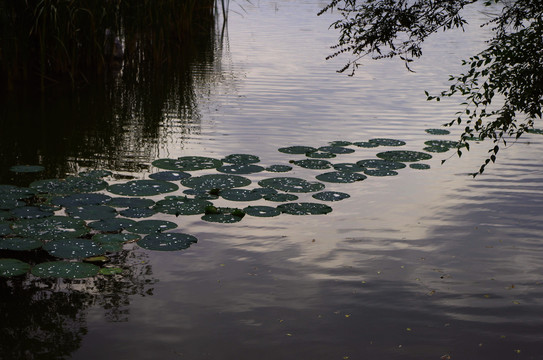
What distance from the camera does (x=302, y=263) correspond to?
14.9ft

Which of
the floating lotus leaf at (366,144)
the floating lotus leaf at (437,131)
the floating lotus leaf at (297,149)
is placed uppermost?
the floating lotus leaf at (437,131)

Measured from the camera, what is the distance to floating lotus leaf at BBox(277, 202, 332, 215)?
547 centimetres

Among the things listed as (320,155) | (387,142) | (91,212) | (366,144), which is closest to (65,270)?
(91,212)

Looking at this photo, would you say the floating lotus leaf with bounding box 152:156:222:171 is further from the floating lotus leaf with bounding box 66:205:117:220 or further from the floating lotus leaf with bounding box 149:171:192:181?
the floating lotus leaf with bounding box 66:205:117:220

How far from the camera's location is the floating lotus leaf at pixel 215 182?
596 cm

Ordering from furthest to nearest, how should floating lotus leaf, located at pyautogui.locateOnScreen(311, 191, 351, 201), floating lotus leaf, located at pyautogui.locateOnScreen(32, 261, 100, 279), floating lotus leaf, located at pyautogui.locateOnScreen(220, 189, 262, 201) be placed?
floating lotus leaf, located at pyautogui.locateOnScreen(311, 191, 351, 201), floating lotus leaf, located at pyautogui.locateOnScreen(220, 189, 262, 201), floating lotus leaf, located at pyautogui.locateOnScreen(32, 261, 100, 279)

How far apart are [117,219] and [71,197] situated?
2.13ft

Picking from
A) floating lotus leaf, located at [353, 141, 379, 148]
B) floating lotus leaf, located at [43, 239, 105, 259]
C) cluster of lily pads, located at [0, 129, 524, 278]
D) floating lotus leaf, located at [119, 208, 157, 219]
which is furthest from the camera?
floating lotus leaf, located at [353, 141, 379, 148]

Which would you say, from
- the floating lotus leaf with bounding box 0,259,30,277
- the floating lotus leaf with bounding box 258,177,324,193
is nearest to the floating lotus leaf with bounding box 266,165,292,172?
the floating lotus leaf with bounding box 258,177,324,193

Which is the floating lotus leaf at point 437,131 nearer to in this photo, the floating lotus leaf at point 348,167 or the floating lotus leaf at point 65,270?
the floating lotus leaf at point 348,167

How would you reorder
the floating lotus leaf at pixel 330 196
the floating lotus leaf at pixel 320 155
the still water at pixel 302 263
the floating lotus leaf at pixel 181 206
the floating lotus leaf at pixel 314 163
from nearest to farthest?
the still water at pixel 302 263
the floating lotus leaf at pixel 181 206
the floating lotus leaf at pixel 330 196
the floating lotus leaf at pixel 314 163
the floating lotus leaf at pixel 320 155

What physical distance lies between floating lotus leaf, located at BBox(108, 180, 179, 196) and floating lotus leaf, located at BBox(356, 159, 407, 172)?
6.22 ft

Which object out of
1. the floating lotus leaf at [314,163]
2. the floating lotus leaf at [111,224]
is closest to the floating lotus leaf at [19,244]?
the floating lotus leaf at [111,224]

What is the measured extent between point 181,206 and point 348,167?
191 centimetres
